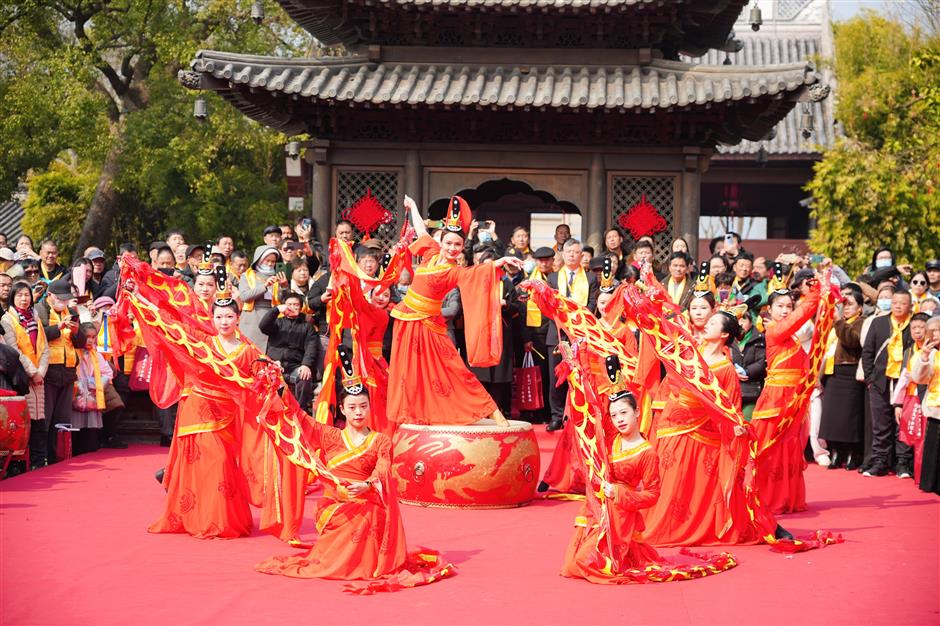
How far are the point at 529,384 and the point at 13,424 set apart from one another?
479cm

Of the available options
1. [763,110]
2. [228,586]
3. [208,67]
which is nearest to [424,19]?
[208,67]

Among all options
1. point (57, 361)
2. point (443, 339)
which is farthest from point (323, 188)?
point (443, 339)

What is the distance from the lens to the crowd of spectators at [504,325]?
392 inches

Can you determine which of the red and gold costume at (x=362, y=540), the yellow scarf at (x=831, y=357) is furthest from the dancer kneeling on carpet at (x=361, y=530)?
the yellow scarf at (x=831, y=357)

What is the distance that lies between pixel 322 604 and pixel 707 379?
9.03 feet

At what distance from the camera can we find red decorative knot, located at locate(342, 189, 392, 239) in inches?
511

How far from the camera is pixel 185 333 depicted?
7.33m

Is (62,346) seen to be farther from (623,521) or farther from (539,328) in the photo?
(623,521)

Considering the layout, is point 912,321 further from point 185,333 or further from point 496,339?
point 185,333

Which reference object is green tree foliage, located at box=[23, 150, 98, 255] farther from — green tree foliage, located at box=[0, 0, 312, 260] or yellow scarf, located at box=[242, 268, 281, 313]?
yellow scarf, located at box=[242, 268, 281, 313]

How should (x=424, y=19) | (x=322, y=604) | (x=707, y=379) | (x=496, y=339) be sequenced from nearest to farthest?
1. (x=322, y=604)
2. (x=707, y=379)
3. (x=496, y=339)
4. (x=424, y=19)

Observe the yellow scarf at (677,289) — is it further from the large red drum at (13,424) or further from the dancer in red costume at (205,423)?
the large red drum at (13,424)

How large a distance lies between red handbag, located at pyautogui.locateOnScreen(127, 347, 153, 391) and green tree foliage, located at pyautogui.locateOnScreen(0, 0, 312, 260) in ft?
23.4

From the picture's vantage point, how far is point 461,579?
6.14m
